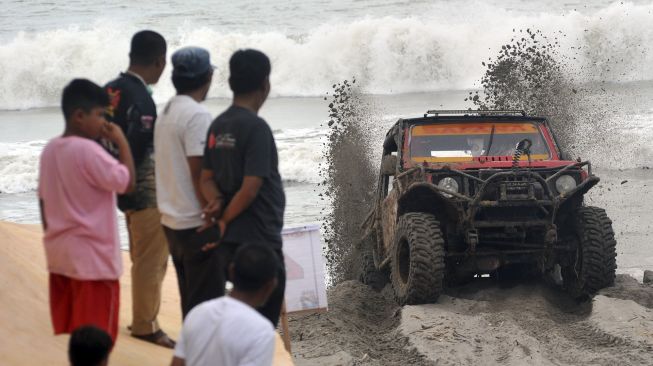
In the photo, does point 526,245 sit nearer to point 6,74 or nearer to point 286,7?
point 6,74

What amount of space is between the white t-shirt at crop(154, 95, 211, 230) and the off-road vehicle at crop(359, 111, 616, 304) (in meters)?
4.90

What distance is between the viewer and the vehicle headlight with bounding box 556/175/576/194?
1078cm

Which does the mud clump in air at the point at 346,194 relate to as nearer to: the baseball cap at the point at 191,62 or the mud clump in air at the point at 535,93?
the mud clump in air at the point at 535,93

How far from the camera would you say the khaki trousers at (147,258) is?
6.39 meters

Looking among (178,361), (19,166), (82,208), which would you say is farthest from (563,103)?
(178,361)

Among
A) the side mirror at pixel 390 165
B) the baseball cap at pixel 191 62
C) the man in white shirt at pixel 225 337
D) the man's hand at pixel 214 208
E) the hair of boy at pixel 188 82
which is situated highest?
Result: the baseball cap at pixel 191 62

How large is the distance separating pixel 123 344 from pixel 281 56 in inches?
1249

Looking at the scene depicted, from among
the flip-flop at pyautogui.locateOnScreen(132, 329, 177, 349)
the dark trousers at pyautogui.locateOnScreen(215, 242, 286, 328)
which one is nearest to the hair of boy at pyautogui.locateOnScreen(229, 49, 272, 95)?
the dark trousers at pyautogui.locateOnScreen(215, 242, 286, 328)

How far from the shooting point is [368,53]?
121 ft

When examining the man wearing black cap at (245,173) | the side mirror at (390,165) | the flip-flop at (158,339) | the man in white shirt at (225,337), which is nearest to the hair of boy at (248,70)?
the man wearing black cap at (245,173)

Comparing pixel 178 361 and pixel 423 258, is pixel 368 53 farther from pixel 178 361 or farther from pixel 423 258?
pixel 178 361

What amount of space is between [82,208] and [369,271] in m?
7.73

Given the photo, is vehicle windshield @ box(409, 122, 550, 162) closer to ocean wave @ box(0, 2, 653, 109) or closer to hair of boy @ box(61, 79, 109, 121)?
hair of boy @ box(61, 79, 109, 121)

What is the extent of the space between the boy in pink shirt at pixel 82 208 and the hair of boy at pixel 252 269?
0.88 meters
